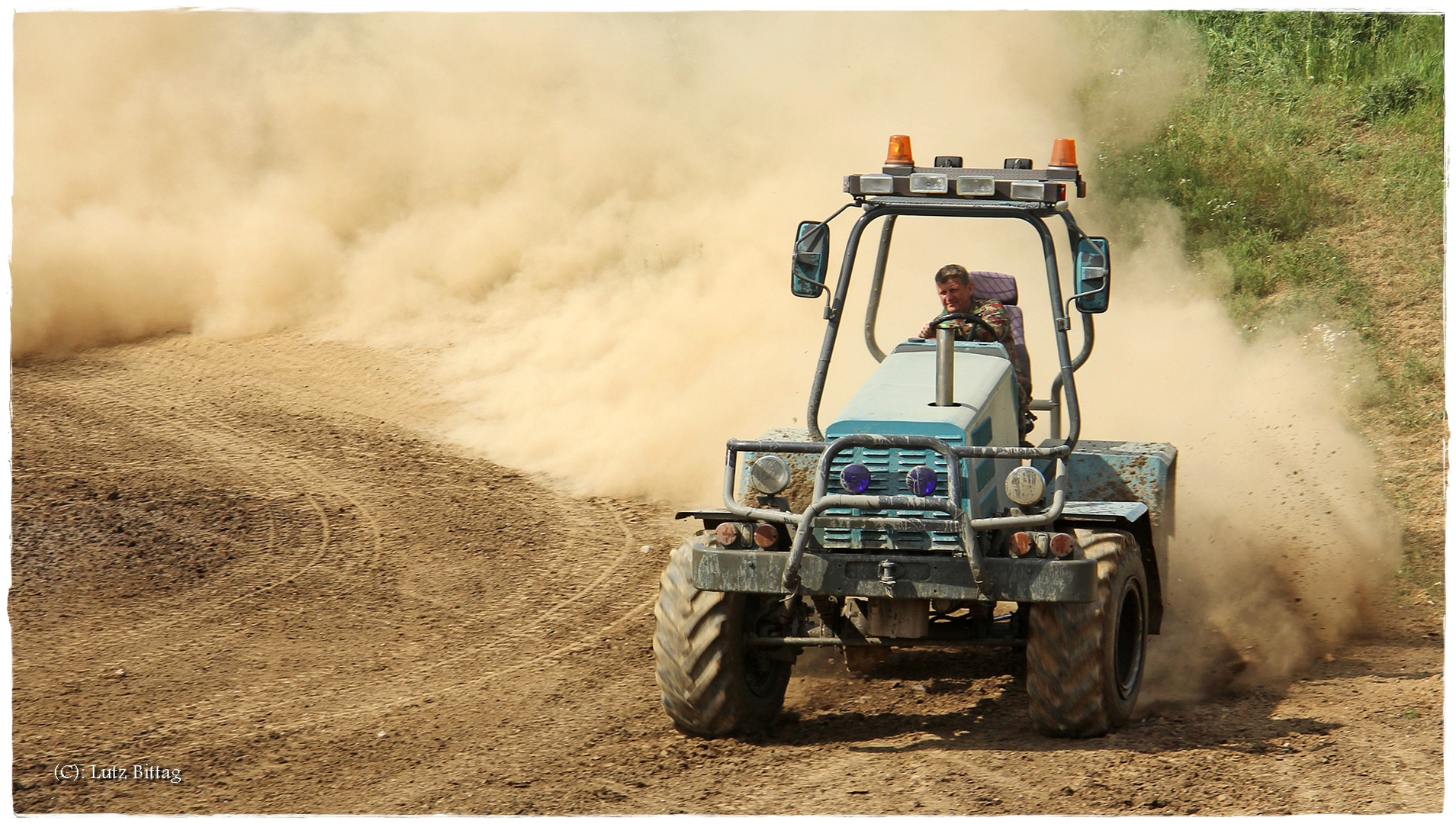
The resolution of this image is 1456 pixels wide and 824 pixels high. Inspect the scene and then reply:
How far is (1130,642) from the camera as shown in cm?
703

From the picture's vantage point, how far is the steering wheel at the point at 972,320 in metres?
7.38

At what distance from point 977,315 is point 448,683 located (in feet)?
11.0

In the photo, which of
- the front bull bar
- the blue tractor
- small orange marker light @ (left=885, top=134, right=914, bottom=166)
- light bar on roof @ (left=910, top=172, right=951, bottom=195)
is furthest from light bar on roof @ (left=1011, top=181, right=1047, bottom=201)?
the front bull bar

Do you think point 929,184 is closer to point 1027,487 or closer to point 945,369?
point 945,369

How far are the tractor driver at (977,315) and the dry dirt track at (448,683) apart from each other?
1390 millimetres

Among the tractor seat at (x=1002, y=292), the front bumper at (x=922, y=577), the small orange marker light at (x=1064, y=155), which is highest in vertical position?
the small orange marker light at (x=1064, y=155)

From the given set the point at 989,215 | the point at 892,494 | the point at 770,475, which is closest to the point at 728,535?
the point at 770,475

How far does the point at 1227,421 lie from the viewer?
1083 centimetres

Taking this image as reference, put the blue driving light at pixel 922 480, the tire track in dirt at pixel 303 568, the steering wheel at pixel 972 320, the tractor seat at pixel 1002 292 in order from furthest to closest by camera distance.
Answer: the tractor seat at pixel 1002 292 < the tire track in dirt at pixel 303 568 < the steering wheel at pixel 972 320 < the blue driving light at pixel 922 480

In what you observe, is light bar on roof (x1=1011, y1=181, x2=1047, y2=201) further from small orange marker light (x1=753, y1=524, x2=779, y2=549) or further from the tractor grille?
small orange marker light (x1=753, y1=524, x2=779, y2=549)

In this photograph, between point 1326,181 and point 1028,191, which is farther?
point 1326,181

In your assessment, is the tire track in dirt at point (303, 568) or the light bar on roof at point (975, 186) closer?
the light bar on roof at point (975, 186)

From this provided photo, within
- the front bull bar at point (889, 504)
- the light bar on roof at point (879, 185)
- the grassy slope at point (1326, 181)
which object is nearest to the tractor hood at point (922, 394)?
the front bull bar at point (889, 504)

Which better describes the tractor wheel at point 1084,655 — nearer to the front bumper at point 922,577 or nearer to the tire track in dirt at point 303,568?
the front bumper at point 922,577
